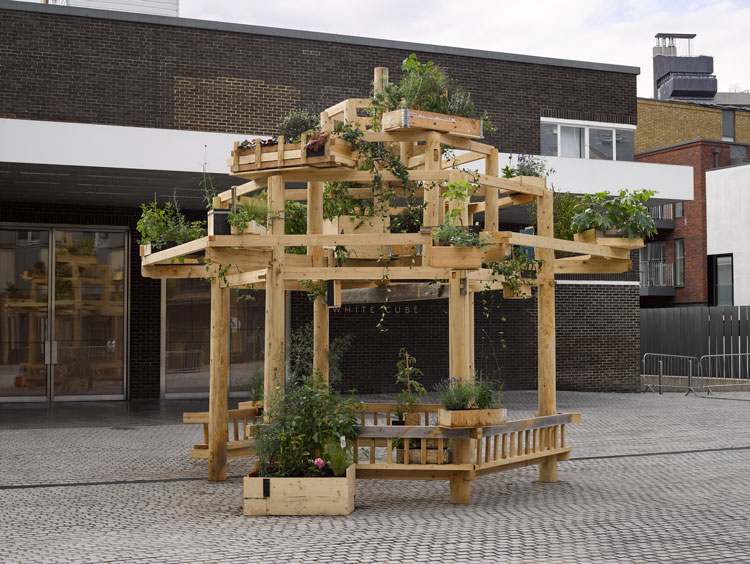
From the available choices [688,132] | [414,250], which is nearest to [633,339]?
[414,250]

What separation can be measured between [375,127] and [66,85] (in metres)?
10.1

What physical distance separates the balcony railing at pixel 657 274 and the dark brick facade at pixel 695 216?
2.41 feet

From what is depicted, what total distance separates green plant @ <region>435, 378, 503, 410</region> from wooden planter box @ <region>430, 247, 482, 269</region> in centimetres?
112

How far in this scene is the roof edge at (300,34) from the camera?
54.3ft

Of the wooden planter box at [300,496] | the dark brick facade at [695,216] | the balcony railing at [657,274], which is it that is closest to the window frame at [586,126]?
the wooden planter box at [300,496]

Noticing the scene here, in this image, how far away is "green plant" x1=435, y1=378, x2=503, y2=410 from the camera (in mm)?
7699

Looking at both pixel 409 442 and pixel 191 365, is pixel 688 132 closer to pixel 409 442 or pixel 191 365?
pixel 191 365

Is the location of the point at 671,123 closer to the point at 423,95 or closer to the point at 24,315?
the point at 24,315

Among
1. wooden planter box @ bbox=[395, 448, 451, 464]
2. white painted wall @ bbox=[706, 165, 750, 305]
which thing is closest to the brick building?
wooden planter box @ bbox=[395, 448, 451, 464]

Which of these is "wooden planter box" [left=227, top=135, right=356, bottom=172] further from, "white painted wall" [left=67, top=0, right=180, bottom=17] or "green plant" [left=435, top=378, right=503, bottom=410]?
"white painted wall" [left=67, top=0, right=180, bottom=17]

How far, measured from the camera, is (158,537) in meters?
6.61

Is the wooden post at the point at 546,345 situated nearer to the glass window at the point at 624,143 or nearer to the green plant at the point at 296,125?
the green plant at the point at 296,125

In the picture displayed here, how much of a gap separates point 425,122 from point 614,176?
11512mm

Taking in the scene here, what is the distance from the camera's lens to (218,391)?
30.0 feet
